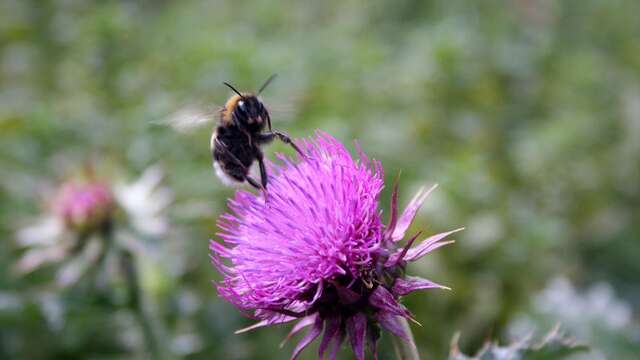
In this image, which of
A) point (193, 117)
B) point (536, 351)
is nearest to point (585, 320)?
point (536, 351)

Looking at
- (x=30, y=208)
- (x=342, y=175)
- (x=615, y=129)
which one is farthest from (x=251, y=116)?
(x=615, y=129)

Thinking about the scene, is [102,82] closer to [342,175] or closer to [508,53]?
[508,53]

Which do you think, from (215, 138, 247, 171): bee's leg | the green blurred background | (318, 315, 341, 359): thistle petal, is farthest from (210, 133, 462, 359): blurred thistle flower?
the green blurred background

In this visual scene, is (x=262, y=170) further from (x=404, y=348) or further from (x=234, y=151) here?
A: (x=404, y=348)

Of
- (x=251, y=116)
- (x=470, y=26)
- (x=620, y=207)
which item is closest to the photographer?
(x=251, y=116)

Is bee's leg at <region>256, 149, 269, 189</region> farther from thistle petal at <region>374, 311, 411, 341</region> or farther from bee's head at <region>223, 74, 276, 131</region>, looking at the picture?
thistle petal at <region>374, 311, 411, 341</region>

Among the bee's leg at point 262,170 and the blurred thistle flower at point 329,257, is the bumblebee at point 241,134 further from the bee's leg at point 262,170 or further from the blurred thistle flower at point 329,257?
the blurred thistle flower at point 329,257
